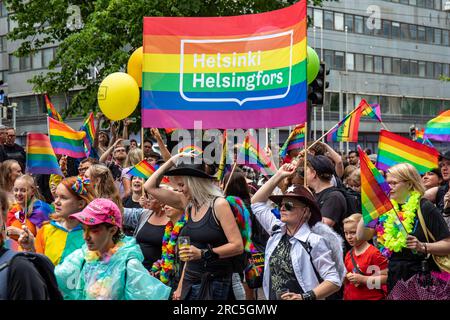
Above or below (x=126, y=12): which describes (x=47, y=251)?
below

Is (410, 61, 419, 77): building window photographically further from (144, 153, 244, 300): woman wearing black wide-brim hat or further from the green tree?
(144, 153, 244, 300): woman wearing black wide-brim hat

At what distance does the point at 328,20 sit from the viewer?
5741 cm

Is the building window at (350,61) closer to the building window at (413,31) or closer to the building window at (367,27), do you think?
the building window at (367,27)

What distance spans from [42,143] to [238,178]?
2403mm

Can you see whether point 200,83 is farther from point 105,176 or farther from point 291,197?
point 291,197

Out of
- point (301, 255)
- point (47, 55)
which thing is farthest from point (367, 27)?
point (301, 255)

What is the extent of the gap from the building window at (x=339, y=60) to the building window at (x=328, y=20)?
5.81 feet

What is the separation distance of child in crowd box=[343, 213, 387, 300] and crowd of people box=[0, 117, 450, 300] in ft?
0.03

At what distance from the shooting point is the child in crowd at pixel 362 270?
7773 millimetres

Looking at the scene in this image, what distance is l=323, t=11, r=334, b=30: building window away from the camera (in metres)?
57.1

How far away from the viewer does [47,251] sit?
6.68 m

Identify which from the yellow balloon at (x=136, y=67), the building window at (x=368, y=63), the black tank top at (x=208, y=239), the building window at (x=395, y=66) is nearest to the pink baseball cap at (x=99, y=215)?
the black tank top at (x=208, y=239)
